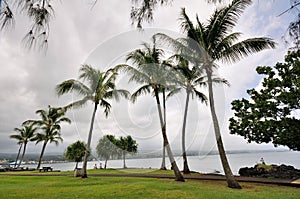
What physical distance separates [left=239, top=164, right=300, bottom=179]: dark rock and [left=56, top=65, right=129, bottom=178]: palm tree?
11.0 meters

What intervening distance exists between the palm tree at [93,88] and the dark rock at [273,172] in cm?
1098

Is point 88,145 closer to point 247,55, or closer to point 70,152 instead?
point 247,55

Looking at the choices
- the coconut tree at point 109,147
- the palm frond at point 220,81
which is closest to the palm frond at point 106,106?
the palm frond at point 220,81

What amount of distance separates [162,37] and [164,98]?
32.3 ft

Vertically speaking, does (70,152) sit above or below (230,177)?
above

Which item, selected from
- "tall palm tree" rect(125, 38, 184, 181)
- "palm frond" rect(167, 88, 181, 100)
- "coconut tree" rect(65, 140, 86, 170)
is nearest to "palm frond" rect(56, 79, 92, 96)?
"tall palm tree" rect(125, 38, 184, 181)

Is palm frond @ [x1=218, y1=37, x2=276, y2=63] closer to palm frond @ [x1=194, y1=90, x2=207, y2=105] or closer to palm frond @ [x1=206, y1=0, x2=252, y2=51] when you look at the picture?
palm frond @ [x1=206, y1=0, x2=252, y2=51]

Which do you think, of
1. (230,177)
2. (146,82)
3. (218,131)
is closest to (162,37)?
(146,82)

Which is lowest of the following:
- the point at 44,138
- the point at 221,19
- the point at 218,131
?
the point at 218,131

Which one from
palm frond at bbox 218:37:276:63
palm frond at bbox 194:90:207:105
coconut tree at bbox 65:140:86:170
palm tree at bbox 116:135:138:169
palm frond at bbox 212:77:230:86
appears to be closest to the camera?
palm frond at bbox 218:37:276:63

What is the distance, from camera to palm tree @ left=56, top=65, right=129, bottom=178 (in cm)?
1864

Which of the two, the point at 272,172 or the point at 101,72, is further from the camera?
the point at 101,72

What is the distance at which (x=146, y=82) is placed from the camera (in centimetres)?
1524

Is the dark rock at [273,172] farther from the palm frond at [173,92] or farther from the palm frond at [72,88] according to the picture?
the palm frond at [72,88]
